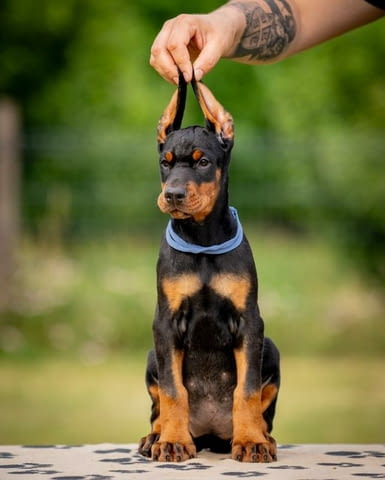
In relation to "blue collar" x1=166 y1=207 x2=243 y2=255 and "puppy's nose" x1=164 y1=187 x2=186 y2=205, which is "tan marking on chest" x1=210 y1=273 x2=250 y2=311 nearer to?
"blue collar" x1=166 y1=207 x2=243 y2=255

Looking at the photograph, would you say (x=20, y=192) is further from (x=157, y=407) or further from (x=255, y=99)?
(x=157, y=407)

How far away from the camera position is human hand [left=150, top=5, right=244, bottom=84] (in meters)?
3.50

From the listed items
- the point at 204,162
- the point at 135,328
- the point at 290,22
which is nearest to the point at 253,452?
the point at 204,162

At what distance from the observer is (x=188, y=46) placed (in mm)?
3621

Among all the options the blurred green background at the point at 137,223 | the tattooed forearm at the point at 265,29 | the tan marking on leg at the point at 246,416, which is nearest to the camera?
the tan marking on leg at the point at 246,416

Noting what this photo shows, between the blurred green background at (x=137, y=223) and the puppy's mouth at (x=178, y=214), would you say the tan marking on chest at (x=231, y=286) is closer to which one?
the puppy's mouth at (x=178, y=214)

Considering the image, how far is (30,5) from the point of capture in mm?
13430

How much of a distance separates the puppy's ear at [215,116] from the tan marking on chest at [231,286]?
448 millimetres

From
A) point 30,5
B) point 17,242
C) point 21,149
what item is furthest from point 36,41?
point 17,242

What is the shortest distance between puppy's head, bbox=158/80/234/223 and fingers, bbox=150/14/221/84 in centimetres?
6

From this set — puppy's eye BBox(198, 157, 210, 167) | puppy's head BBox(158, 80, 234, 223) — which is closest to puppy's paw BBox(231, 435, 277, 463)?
puppy's head BBox(158, 80, 234, 223)

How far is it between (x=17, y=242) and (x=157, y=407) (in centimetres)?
794

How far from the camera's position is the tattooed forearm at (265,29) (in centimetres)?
401

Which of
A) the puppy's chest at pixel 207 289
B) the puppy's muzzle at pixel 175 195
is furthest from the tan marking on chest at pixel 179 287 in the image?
the puppy's muzzle at pixel 175 195
